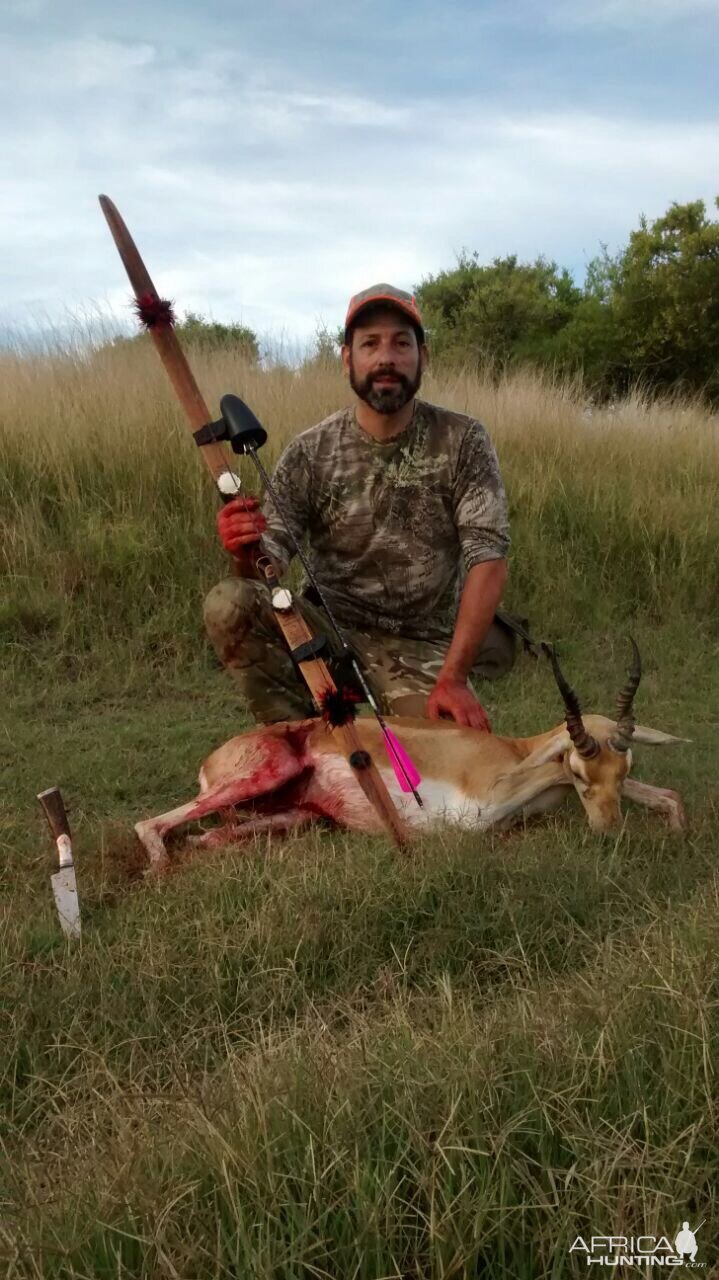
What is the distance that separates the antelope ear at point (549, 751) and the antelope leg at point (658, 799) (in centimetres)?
24

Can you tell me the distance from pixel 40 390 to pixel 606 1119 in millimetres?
7140

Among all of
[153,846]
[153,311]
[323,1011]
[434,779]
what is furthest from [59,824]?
[153,311]

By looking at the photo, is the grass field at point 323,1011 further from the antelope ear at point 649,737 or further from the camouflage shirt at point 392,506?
the camouflage shirt at point 392,506

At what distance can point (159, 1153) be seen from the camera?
5.51 ft

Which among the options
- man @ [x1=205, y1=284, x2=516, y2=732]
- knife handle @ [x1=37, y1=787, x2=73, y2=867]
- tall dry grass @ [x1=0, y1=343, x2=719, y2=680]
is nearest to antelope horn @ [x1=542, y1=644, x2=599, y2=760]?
man @ [x1=205, y1=284, x2=516, y2=732]

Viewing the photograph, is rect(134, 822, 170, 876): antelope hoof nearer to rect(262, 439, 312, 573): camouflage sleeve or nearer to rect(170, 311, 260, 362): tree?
rect(262, 439, 312, 573): camouflage sleeve

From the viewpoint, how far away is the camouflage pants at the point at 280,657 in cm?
438

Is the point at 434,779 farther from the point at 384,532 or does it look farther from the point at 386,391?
the point at 386,391

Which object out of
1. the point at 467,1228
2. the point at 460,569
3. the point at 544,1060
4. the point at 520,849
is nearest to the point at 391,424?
the point at 460,569

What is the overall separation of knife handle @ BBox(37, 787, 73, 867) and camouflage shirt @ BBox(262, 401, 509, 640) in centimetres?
187

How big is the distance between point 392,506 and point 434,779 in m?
1.49

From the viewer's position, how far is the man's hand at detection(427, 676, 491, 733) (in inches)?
158

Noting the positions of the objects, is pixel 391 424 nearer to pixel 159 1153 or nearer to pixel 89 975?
pixel 89 975

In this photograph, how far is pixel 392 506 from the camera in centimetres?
478
